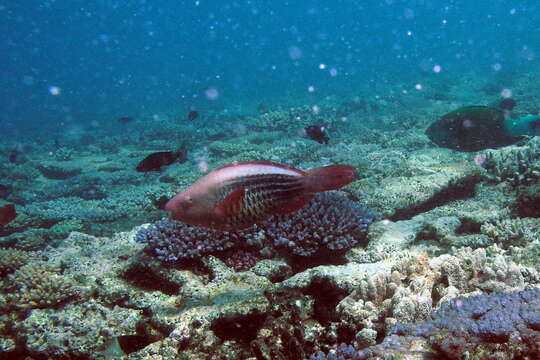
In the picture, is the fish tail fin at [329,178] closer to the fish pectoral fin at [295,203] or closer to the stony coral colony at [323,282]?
the fish pectoral fin at [295,203]

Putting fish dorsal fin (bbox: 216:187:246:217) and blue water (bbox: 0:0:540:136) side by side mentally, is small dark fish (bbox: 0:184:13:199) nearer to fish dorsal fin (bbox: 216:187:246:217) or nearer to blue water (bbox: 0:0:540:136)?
fish dorsal fin (bbox: 216:187:246:217)

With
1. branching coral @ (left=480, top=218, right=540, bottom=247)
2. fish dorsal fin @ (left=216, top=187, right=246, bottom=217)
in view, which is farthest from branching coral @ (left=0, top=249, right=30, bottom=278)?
branching coral @ (left=480, top=218, right=540, bottom=247)

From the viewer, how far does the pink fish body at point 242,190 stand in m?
2.21

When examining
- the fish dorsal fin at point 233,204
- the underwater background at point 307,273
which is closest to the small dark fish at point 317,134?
the underwater background at point 307,273

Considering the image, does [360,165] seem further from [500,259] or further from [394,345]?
[394,345]

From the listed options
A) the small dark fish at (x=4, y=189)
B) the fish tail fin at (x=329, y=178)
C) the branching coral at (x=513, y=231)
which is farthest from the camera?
the small dark fish at (x=4, y=189)

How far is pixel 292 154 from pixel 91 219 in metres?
6.87

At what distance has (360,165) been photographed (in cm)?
835

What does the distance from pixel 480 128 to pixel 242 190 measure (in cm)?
589

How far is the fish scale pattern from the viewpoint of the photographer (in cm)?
421

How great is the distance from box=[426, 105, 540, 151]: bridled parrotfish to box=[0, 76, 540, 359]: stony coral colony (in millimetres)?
360

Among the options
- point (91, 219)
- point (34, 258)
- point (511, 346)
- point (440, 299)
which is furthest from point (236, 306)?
point (91, 219)

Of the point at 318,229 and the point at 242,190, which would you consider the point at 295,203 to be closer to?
the point at 242,190

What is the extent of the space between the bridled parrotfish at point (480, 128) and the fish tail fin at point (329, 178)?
5.38 m
